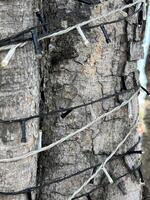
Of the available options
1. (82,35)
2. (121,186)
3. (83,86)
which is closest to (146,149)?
(121,186)

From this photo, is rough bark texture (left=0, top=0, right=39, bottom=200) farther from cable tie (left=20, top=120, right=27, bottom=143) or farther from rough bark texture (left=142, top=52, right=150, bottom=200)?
rough bark texture (left=142, top=52, right=150, bottom=200)

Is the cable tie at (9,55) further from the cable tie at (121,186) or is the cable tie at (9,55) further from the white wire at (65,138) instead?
the cable tie at (121,186)

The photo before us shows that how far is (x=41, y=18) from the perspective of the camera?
1780 mm

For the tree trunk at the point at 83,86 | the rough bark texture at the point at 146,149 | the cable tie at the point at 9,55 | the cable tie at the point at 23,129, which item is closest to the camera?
the cable tie at the point at 9,55

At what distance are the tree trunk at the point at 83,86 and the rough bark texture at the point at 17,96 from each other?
0.46 ft

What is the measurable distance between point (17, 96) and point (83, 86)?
0.26m

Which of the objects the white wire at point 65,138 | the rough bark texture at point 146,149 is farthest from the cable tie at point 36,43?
the rough bark texture at point 146,149

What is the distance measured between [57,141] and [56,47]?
0.29 meters

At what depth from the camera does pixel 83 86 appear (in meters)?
1.96

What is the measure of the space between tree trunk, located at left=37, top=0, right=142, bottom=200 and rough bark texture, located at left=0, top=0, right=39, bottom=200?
0.46 ft

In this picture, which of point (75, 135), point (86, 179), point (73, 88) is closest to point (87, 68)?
point (73, 88)

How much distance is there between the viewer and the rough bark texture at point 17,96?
5.67ft

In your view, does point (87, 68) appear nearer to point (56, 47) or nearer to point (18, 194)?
point (56, 47)

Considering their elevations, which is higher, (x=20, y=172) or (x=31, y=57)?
(x=31, y=57)
